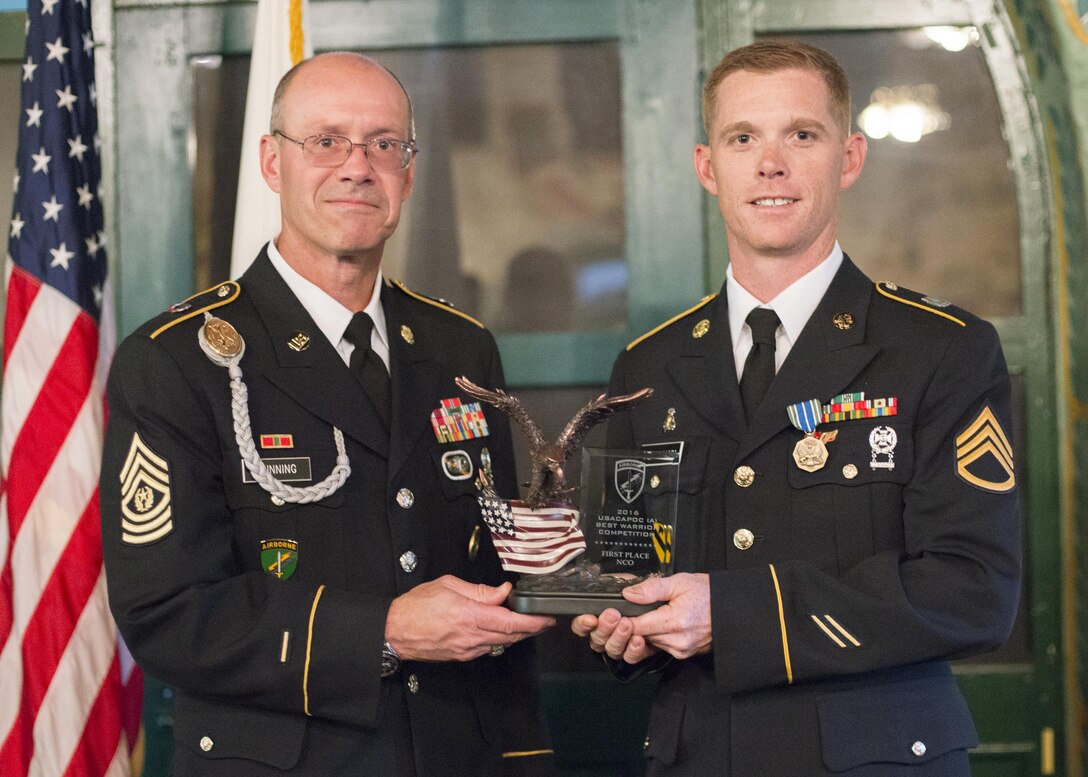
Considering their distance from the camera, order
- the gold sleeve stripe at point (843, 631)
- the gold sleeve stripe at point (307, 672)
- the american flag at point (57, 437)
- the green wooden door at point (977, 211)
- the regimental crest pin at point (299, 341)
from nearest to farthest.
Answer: the gold sleeve stripe at point (843, 631) → the gold sleeve stripe at point (307, 672) → the regimental crest pin at point (299, 341) → the american flag at point (57, 437) → the green wooden door at point (977, 211)

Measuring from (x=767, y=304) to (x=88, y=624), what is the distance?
166cm

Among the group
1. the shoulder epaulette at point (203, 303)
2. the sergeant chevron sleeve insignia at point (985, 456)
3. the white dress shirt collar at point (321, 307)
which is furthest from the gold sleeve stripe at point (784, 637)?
the shoulder epaulette at point (203, 303)

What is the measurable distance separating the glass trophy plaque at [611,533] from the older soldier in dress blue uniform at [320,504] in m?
0.06

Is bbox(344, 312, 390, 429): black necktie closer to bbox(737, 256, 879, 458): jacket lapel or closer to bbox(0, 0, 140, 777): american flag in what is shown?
bbox(737, 256, 879, 458): jacket lapel

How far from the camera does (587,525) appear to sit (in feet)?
6.38

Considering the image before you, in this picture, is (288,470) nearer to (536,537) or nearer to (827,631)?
(536,537)

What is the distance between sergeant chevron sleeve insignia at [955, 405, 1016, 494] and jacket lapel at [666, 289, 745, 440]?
363 mm

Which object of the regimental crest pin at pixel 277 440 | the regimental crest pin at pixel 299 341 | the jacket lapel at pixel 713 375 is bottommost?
the regimental crest pin at pixel 277 440

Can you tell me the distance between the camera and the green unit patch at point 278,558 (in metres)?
2.05

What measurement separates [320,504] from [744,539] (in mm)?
734

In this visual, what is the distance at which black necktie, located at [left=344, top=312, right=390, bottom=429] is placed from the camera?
86.8 inches

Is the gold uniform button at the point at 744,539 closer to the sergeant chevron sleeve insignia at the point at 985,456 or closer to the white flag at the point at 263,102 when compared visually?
the sergeant chevron sleeve insignia at the point at 985,456

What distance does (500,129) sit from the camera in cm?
318

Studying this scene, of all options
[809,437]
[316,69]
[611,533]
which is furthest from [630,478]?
[316,69]
